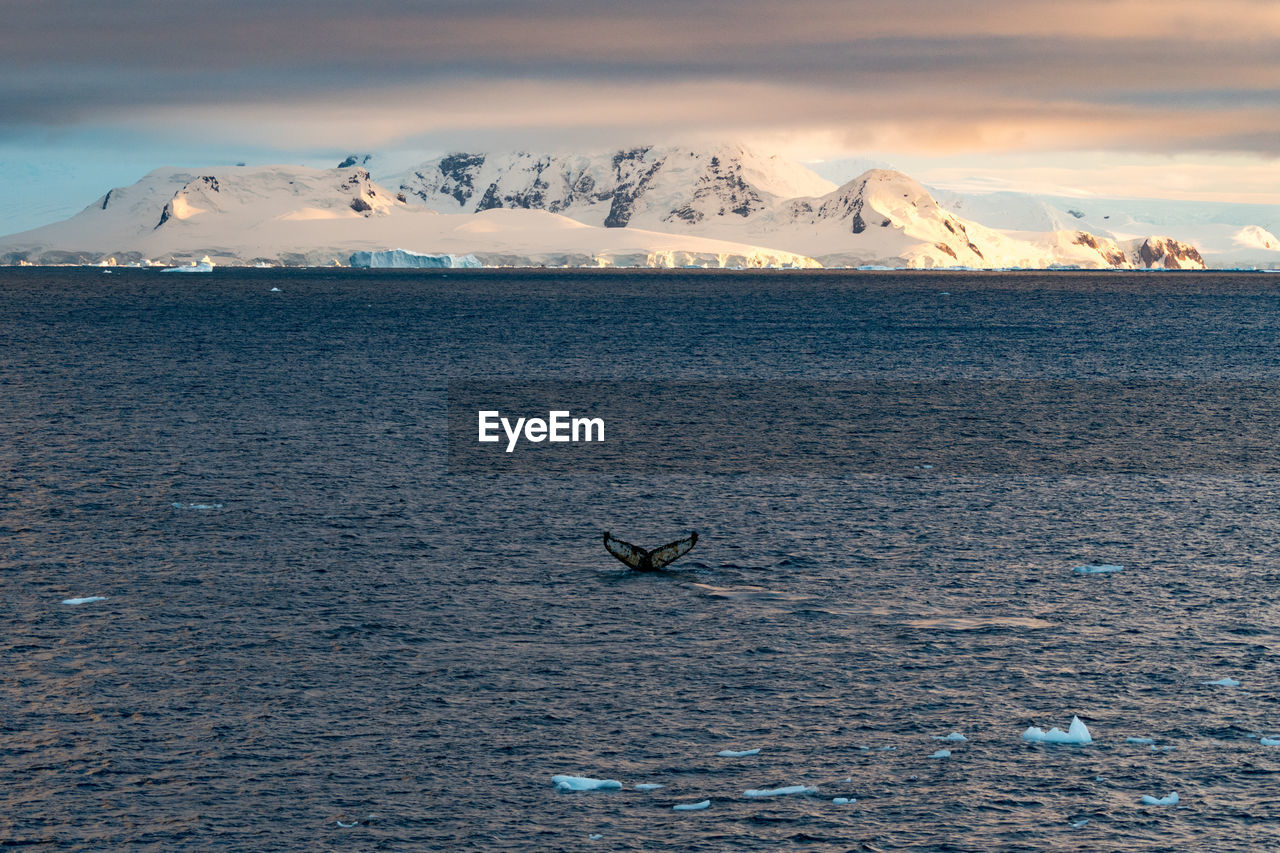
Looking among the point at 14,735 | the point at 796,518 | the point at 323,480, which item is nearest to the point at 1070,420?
the point at 796,518

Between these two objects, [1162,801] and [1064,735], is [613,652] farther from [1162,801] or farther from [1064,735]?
[1162,801]

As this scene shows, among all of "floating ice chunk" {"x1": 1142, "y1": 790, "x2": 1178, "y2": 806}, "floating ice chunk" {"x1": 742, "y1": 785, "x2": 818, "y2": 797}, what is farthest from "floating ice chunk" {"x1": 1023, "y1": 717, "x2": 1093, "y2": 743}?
"floating ice chunk" {"x1": 742, "y1": 785, "x2": 818, "y2": 797}

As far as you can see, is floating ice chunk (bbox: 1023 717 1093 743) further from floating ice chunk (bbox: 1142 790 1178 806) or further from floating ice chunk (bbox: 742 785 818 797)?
floating ice chunk (bbox: 742 785 818 797)

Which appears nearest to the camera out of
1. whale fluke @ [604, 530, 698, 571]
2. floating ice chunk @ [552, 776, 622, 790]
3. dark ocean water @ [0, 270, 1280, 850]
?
dark ocean water @ [0, 270, 1280, 850]

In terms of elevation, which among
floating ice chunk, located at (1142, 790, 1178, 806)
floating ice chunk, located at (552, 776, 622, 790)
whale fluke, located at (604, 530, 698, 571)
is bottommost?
floating ice chunk, located at (552, 776, 622, 790)

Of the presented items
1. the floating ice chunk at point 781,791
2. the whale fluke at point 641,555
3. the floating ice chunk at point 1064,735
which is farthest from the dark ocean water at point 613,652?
the whale fluke at point 641,555

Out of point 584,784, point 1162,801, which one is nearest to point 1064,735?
point 1162,801

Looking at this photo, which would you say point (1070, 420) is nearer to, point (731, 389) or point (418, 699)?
point (731, 389)
